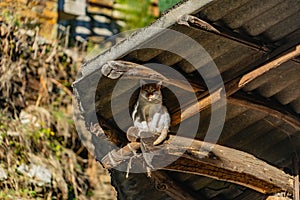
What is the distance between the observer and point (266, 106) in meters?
4.87

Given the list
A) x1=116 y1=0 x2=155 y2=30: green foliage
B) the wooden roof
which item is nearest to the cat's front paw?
the wooden roof

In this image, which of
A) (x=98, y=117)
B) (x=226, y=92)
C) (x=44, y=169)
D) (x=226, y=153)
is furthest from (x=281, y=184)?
(x=44, y=169)

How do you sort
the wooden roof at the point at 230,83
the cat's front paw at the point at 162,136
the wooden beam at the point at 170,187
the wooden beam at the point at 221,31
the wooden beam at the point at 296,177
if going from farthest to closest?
the wooden beam at the point at 170,187
the wooden beam at the point at 296,177
the cat's front paw at the point at 162,136
the wooden roof at the point at 230,83
the wooden beam at the point at 221,31

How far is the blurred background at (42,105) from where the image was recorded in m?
7.58

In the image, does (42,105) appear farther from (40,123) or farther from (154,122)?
(154,122)

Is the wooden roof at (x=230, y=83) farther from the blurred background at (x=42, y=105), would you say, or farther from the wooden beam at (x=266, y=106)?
the blurred background at (x=42, y=105)

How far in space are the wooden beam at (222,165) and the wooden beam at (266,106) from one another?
308mm

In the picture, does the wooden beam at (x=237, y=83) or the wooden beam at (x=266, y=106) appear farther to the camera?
the wooden beam at (x=266, y=106)

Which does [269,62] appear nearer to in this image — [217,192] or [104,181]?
[217,192]

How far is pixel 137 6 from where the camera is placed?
10062 mm

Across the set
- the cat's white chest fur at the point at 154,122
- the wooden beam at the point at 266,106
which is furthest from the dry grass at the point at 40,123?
the wooden beam at the point at 266,106

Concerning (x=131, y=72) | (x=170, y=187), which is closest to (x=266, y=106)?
(x=170, y=187)

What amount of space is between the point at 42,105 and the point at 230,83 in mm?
4198

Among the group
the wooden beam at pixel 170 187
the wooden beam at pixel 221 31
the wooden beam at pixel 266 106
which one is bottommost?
the wooden beam at pixel 170 187
